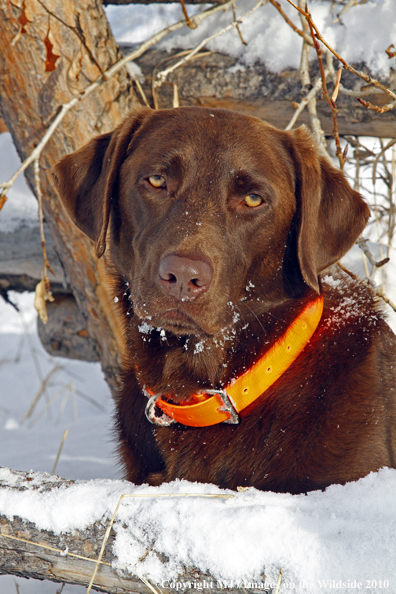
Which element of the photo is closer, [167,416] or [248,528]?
[248,528]

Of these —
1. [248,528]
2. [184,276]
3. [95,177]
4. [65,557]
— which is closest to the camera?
[248,528]

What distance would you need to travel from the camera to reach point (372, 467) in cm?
194

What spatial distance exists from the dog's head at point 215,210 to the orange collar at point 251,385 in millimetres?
162

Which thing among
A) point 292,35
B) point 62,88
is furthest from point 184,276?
point 292,35

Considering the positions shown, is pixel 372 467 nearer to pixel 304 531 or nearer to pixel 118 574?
pixel 304 531

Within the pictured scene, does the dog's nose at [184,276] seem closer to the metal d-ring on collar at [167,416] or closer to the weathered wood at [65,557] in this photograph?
the metal d-ring on collar at [167,416]

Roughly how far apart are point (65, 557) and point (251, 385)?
89cm

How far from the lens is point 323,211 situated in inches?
88.9

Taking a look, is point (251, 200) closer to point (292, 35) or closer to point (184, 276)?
point (184, 276)

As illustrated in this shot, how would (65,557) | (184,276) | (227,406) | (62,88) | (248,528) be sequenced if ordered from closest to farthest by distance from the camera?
(248,528), (65,557), (184,276), (227,406), (62,88)

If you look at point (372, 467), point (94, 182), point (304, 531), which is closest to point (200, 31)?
point (94, 182)

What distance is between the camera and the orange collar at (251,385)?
2.06m

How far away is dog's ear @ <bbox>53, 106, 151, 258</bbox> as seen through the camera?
7.82ft

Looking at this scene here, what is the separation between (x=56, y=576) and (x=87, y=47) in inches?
Answer: 107
